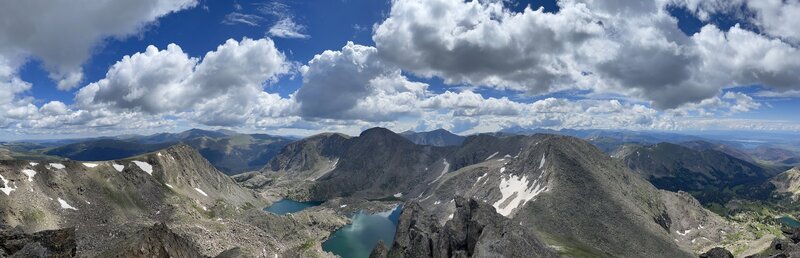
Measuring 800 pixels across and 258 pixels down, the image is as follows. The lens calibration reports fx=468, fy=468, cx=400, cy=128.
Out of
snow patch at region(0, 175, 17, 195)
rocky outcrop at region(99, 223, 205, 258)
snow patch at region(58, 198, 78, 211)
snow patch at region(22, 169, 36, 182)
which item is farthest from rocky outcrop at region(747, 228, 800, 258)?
snow patch at region(22, 169, 36, 182)

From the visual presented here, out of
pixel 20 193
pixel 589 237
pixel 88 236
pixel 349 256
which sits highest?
pixel 20 193

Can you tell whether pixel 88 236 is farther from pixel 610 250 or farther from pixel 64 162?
pixel 610 250

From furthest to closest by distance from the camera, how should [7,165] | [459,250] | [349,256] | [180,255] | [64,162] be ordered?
1. [349,256]
2. [64,162]
3. [7,165]
4. [459,250]
5. [180,255]

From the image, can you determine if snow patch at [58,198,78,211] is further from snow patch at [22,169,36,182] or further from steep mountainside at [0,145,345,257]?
snow patch at [22,169,36,182]

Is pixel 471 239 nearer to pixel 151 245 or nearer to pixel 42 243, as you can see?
pixel 151 245

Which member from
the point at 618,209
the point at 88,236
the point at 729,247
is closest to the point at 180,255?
the point at 88,236

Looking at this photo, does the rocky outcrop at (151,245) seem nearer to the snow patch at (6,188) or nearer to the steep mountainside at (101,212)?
the steep mountainside at (101,212)

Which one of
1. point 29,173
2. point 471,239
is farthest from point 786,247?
point 29,173

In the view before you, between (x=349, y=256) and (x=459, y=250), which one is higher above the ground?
(x=459, y=250)
